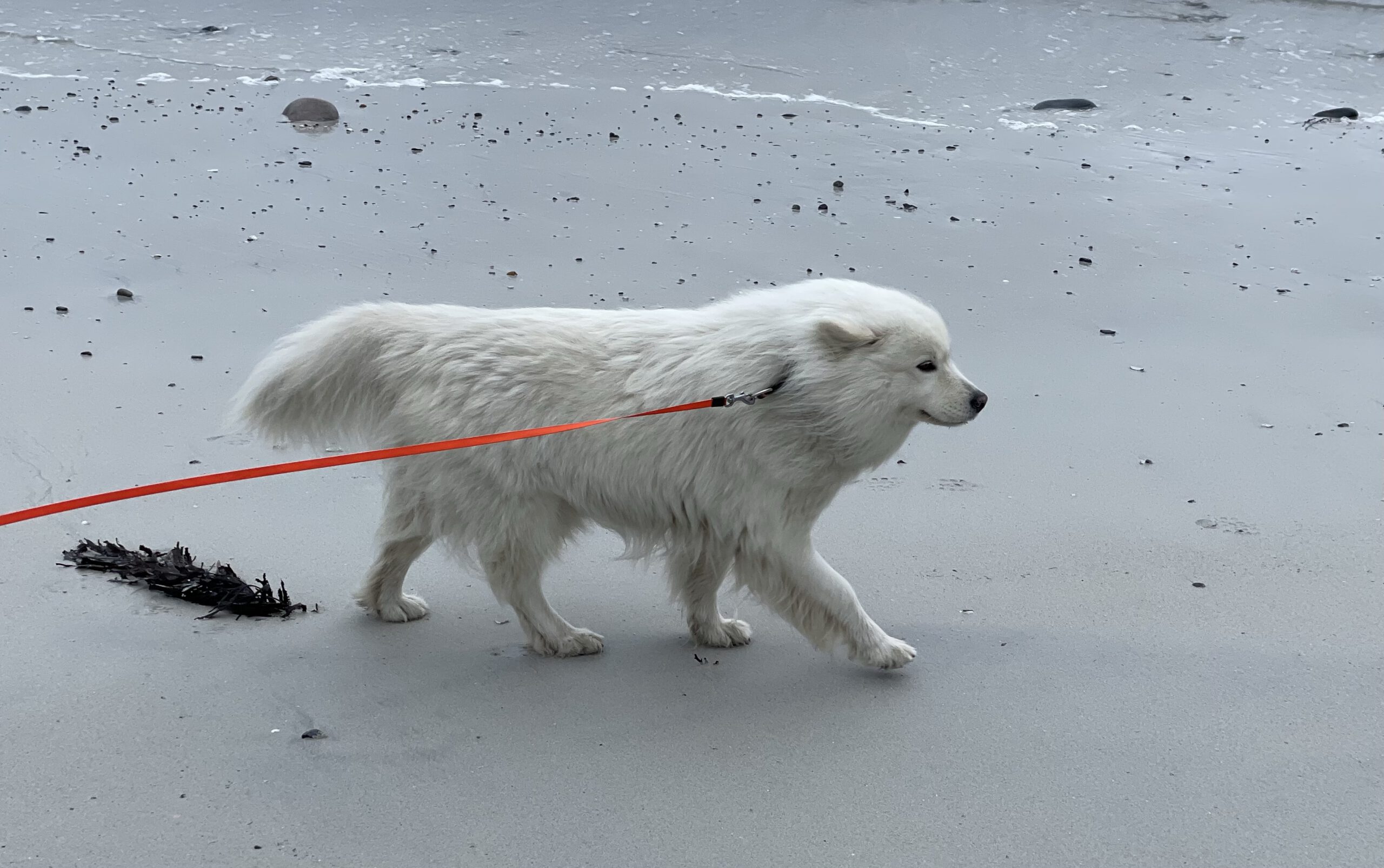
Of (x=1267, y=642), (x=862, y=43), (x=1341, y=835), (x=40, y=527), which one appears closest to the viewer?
(x=1341, y=835)

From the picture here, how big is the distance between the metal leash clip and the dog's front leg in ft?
1.62

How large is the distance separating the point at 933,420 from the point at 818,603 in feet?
2.20

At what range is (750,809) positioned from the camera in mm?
3197

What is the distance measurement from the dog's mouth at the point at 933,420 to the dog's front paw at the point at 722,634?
967 mm

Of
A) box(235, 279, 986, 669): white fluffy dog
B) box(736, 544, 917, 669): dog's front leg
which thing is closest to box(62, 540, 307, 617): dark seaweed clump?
box(235, 279, 986, 669): white fluffy dog

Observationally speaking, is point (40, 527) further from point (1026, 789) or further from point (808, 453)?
point (1026, 789)

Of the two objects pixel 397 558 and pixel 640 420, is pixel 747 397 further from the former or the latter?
pixel 397 558

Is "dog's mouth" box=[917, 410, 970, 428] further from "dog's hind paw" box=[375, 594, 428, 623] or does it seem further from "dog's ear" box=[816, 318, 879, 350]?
"dog's hind paw" box=[375, 594, 428, 623]

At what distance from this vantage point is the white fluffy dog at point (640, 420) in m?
3.67

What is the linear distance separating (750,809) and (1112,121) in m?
7.82

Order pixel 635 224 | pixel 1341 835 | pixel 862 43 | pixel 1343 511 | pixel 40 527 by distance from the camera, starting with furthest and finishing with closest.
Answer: pixel 862 43 → pixel 635 224 → pixel 1343 511 → pixel 40 527 → pixel 1341 835

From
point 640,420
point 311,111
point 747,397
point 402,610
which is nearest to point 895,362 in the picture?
point 747,397

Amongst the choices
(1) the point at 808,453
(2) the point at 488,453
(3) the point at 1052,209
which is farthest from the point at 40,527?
(3) the point at 1052,209

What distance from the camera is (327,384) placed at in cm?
393
